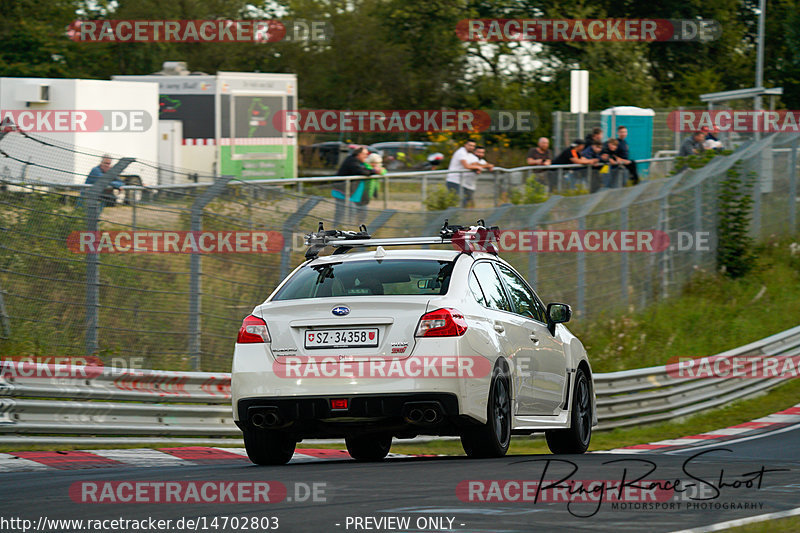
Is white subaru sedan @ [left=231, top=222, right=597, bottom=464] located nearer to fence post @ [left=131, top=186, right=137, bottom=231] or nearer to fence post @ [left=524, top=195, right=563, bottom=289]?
fence post @ [left=131, top=186, right=137, bottom=231]

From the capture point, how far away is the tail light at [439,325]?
9289 mm

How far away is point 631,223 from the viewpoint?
21766 mm

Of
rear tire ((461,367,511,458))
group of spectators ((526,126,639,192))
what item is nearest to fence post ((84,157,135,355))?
rear tire ((461,367,511,458))

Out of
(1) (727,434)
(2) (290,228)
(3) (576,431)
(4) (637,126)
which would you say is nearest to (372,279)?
(3) (576,431)

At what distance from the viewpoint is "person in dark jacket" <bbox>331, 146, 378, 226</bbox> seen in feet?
51.8

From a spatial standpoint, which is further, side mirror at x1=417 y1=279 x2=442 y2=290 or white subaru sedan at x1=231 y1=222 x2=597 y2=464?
side mirror at x1=417 y1=279 x2=442 y2=290

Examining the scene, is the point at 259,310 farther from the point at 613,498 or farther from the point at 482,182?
the point at 482,182

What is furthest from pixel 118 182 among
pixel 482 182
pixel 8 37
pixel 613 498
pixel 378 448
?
pixel 8 37

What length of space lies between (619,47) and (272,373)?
154 ft

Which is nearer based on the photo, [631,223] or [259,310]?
[259,310]

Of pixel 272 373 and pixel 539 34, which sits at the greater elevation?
pixel 539 34

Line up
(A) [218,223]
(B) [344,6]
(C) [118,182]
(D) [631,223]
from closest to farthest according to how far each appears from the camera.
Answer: (C) [118,182] < (A) [218,223] < (D) [631,223] < (B) [344,6]

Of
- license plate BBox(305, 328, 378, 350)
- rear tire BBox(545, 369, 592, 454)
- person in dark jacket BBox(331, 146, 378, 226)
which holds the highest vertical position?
person in dark jacket BBox(331, 146, 378, 226)

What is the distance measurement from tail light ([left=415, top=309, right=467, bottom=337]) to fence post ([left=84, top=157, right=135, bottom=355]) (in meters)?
4.85
